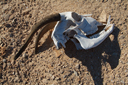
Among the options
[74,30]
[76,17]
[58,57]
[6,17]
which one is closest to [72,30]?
[74,30]

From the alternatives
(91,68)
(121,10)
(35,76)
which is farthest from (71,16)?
(121,10)

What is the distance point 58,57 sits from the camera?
231 cm

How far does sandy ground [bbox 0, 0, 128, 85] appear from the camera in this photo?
219cm

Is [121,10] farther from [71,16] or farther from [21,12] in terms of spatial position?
[21,12]

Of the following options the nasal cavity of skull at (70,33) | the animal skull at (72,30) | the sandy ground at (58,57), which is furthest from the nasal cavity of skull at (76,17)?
the sandy ground at (58,57)

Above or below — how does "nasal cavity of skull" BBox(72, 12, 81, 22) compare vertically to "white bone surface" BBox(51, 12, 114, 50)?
above

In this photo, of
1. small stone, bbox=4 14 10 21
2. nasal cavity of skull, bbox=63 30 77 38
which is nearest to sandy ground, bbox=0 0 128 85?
small stone, bbox=4 14 10 21

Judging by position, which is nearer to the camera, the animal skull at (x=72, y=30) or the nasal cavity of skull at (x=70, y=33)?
the animal skull at (x=72, y=30)

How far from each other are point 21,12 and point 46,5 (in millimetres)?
655

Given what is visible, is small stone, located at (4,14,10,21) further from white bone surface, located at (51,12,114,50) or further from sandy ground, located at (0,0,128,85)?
white bone surface, located at (51,12,114,50)

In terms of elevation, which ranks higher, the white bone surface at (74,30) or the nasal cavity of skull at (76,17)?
the nasal cavity of skull at (76,17)

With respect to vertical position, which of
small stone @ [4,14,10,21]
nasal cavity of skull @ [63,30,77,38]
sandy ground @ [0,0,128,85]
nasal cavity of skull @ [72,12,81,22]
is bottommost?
sandy ground @ [0,0,128,85]

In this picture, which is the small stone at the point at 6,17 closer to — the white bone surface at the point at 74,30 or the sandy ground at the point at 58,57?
the sandy ground at the point at 58,57

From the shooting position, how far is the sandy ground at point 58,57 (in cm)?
219
